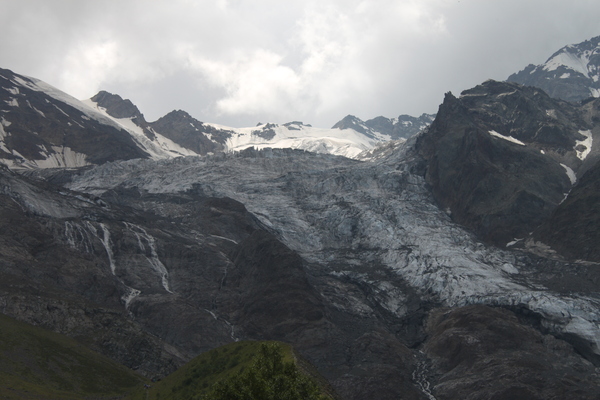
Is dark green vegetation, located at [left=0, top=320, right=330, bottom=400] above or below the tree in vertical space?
below

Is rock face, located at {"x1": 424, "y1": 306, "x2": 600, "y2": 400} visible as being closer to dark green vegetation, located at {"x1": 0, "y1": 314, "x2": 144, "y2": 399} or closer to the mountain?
the mountain

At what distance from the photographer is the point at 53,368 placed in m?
84.9

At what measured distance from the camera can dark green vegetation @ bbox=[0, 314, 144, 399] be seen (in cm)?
7606

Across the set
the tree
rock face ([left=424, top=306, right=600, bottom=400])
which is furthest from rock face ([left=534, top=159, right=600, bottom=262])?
the tree

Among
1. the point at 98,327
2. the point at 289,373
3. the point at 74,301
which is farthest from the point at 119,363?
the point at 289,373

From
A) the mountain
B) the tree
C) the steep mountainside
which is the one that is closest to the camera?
the tree

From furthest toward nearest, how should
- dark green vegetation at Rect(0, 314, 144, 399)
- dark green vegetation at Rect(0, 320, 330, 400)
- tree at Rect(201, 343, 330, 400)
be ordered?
dark green vegetation at Rect(0, 314, 144, 399) < dark green vegetation at Rect(0, 320, 330, 400) < tree at Rect(201, 343, 330, 400)

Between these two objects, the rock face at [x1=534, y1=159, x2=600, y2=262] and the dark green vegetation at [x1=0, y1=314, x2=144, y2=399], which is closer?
the dark green vegetation at [x1=0, y1=314, x2=144, y2=399]

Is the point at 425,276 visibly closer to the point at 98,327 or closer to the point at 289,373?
the point at 98,327

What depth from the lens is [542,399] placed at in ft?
328

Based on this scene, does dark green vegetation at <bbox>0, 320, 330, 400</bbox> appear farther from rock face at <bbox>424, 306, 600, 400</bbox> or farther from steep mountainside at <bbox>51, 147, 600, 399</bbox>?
rock face at <bbox>424, 306, 600, 400</bbox>

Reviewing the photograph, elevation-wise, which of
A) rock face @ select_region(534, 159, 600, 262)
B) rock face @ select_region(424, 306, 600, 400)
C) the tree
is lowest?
rock face @ select_region(424, 306, 600, 400)

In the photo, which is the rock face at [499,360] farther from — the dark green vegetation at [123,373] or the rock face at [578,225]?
the dark green vegetation at [123,373]

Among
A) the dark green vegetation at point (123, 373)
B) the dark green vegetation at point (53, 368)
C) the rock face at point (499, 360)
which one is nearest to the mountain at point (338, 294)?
the rock face at point (499, 360)
